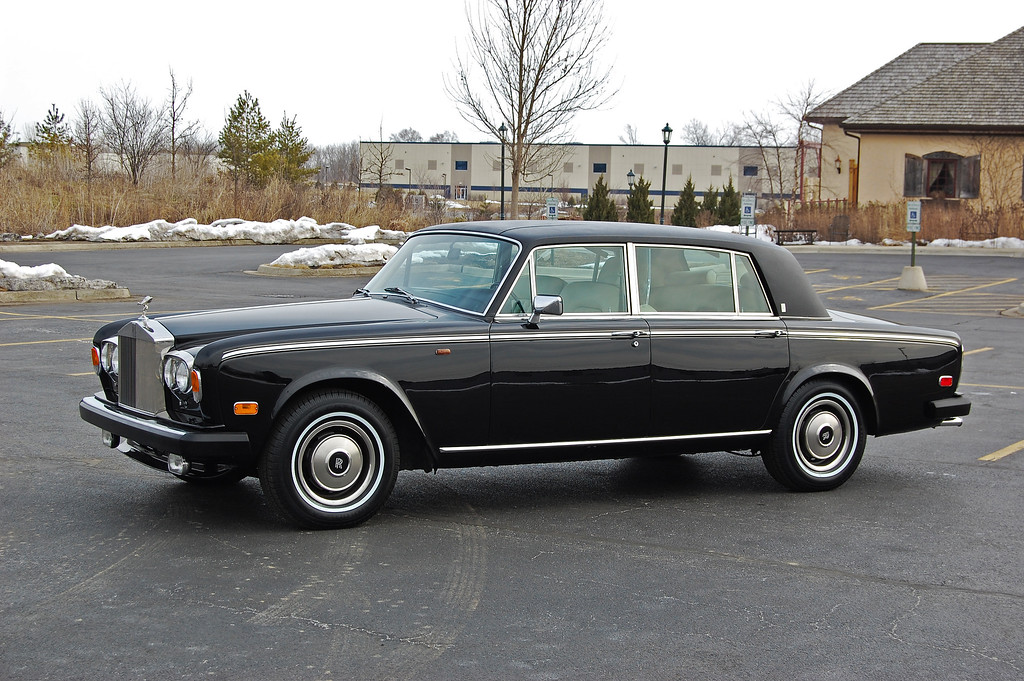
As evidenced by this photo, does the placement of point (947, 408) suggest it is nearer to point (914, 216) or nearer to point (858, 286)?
point (914, 216)

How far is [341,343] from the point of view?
5566 mm

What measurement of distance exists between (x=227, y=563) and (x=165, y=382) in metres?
1.07

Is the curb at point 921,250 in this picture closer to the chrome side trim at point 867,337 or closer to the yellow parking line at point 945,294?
the yellow parking line at point 945,294

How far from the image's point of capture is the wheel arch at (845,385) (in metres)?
6.65

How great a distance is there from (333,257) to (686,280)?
63.9 ft

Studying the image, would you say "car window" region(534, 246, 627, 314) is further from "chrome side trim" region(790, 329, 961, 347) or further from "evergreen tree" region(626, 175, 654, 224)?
"evergreen tree" region(626, 175, 654, 224)

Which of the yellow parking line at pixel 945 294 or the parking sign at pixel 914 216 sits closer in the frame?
the yellow parking line at pixel 945 294

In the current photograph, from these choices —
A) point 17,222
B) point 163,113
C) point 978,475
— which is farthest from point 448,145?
point 978,475

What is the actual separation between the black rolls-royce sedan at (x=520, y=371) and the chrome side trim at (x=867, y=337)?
13 millimetres

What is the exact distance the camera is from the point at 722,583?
5016 millimetres

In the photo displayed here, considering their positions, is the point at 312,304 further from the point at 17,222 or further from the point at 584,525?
Answer: the point at 17,222

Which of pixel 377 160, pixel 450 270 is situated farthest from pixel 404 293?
pixel 377 160

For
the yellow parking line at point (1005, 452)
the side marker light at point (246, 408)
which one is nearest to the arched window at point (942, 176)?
the yellow parking line at point (1005, 452)

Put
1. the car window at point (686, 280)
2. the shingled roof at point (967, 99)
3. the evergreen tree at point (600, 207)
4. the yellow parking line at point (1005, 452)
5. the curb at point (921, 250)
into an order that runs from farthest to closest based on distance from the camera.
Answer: the evergreen tree at point (600, 207) < the shingled roof at point (967, 99) < the curb at point (921, 250) < the yellow parking line at point (1005, 452) < the car window at point (686, 280)
